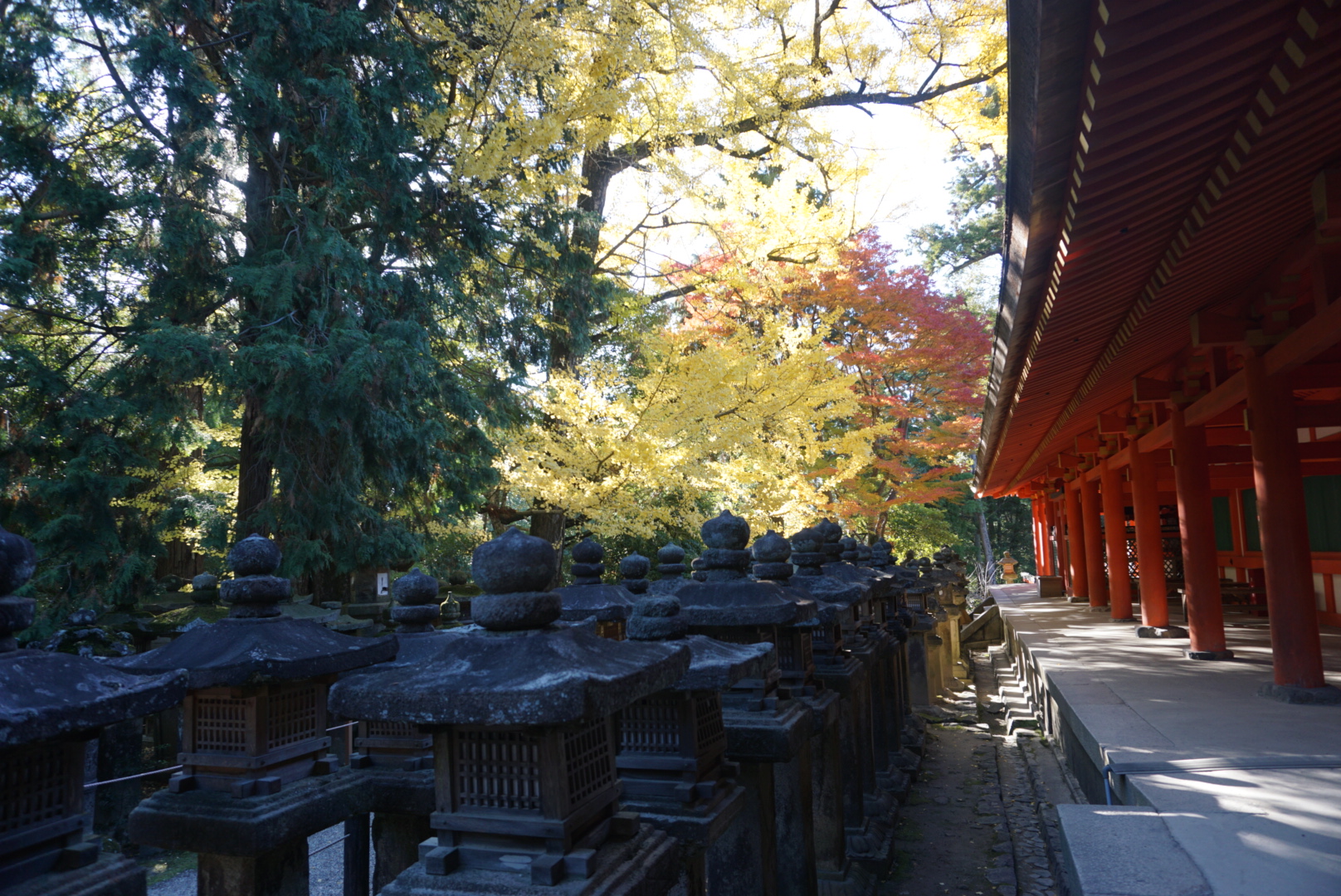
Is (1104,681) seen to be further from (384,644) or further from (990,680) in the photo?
(990,680)

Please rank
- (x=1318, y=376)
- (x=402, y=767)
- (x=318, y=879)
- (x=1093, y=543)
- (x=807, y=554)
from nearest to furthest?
(x=402, y=767)
(x=807, y=554)
(x=1318, y=376)
(x=318, y=879)
(x=1093, y=543)

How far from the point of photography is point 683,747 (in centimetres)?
339

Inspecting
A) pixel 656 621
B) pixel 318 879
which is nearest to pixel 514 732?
pixel 656 621

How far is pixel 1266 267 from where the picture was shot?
19.9 feet

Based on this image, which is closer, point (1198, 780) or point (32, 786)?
point (32, 786)

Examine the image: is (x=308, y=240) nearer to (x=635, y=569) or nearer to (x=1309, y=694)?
(x=635, y=569)

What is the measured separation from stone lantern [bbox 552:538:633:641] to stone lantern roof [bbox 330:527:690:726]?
6.54ft

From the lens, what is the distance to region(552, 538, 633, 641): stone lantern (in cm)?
469

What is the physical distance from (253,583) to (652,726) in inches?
68.6

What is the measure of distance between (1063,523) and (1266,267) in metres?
19.6

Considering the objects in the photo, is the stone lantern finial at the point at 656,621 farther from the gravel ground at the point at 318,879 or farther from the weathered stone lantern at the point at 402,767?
the gravel ground at the point at 318,879

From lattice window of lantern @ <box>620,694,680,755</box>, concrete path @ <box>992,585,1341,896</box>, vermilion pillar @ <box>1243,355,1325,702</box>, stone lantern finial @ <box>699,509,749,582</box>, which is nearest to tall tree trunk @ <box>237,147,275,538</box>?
stone lantern finial @ <box>699,509,749,582</box>

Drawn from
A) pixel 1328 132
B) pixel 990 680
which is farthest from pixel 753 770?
pixel 990 680

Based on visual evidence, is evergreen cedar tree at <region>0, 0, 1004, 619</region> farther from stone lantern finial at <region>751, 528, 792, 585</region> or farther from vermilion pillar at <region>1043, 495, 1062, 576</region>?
vermilion pillar at <region>1043, 495, 1062, 576</region>
